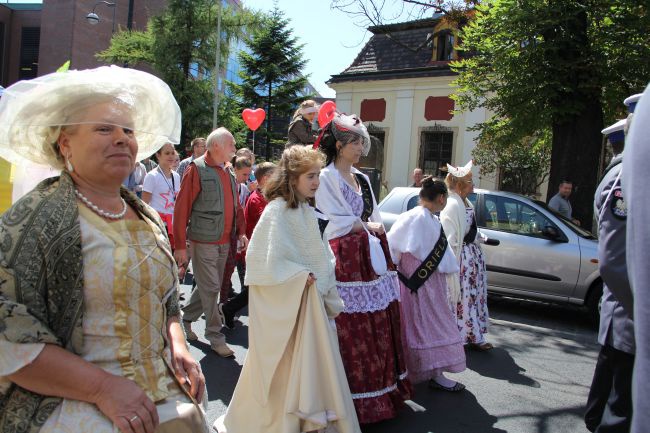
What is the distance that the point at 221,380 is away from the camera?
4.40 m

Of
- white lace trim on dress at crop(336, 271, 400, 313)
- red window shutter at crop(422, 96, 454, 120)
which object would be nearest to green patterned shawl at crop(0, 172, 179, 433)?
white lace trim on dress at crop(336, 271, 400, 313)

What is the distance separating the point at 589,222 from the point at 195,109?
1742cm

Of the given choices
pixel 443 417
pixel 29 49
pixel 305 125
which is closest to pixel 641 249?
pixel 443 417

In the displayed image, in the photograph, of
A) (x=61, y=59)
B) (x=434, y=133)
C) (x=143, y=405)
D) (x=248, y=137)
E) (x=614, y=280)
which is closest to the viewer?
(x=143, y=405)

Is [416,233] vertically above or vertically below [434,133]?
below

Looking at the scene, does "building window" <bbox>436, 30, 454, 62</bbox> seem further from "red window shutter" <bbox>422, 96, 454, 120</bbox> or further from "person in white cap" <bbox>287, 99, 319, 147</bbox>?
"person in white cap" <bbox>287, 99, 319, 147</bbox>

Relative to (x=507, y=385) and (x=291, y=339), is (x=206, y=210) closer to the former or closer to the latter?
(x=291, y=339)

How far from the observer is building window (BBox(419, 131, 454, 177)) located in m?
21.6

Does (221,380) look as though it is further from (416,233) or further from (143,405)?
(143,405)

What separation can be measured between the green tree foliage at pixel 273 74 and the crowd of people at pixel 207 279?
22.6 m

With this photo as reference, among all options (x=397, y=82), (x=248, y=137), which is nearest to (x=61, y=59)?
(x=248, y=137)

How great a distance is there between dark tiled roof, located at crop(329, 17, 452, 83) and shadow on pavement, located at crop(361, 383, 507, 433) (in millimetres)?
18148

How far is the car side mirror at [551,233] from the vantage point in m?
7.05

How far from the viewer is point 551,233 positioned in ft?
23.2
